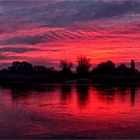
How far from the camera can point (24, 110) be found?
1711cm

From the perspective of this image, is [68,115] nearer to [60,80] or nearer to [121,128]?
[121,128]

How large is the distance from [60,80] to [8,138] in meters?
69.9

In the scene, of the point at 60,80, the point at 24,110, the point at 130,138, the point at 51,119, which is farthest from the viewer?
the point at 60,80

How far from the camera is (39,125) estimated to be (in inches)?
505

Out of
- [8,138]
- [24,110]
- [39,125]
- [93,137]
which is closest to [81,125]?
[39,125]

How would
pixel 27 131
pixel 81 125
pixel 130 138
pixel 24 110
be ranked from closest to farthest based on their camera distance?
pixel 130 138, pixel 27 131, pixel 81 125, pixel 24 110

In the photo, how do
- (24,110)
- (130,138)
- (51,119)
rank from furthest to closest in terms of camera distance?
(24,110) → (51,119) → (130,138)

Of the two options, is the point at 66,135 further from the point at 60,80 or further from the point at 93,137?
the point at 60,80

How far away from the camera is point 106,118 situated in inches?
568

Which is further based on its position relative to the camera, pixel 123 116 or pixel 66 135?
pixel 123 116

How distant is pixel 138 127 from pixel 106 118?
2418 millimetres

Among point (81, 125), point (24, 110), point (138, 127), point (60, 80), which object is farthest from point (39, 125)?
point (60, 80)

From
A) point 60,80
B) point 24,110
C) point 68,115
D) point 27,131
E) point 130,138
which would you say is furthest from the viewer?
point 60,80

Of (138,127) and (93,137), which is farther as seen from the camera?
(138,127)
